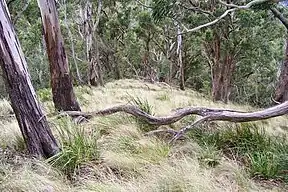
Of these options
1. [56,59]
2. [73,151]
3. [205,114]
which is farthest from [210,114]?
[56,59]

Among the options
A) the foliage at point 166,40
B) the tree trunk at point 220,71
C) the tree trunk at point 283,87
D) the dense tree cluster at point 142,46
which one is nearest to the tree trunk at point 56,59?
the dense tree cluster at point 142,46

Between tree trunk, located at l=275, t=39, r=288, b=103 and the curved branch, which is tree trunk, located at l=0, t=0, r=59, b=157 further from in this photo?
tree trunk, located at l=275, t=39, r=288, b=103

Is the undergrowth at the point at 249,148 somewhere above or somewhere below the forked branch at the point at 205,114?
below

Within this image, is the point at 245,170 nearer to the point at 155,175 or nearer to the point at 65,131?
the point at 155,175

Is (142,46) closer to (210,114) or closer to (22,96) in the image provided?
(210,114)

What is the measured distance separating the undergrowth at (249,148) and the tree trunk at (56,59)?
266cm

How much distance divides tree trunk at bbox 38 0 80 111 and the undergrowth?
8.72 ft

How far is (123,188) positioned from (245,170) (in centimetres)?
149

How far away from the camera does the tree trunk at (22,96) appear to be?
3.55m

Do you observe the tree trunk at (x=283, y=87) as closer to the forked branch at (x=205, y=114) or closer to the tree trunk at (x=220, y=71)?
the tree trunk at (x=220, y=71)

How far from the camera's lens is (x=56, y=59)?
6.48 m

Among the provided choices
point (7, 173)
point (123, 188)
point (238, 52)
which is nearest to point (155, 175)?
point (123, 188)

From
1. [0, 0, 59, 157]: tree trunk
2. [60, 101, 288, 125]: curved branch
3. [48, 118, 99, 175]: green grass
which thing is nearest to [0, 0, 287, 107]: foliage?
[60, 101, 288, 125]: curved branch

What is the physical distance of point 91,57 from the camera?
56.1 ft
